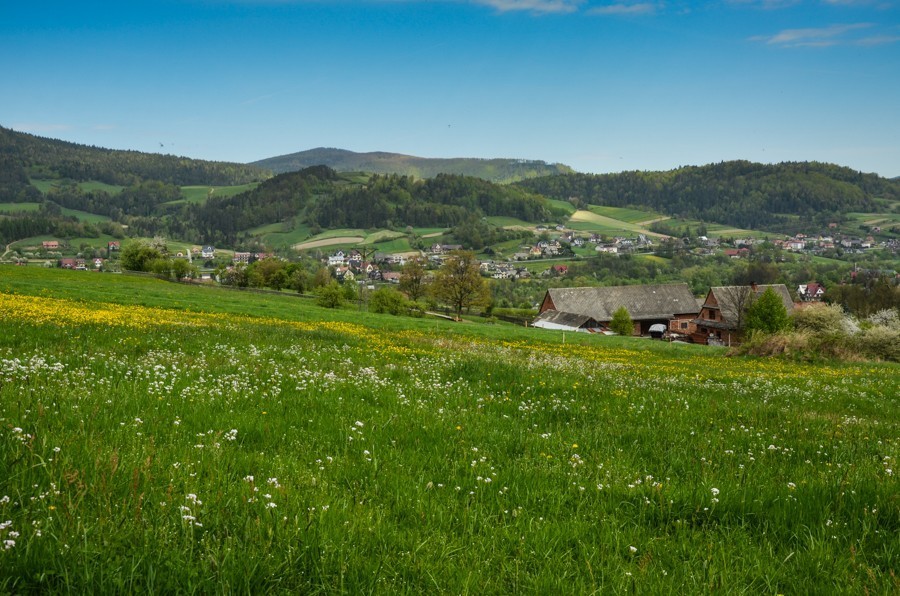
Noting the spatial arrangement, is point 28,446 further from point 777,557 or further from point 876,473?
point 876,473

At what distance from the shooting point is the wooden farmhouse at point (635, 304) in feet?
342

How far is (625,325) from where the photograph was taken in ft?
287

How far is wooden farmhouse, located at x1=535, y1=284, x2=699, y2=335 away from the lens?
104 meters

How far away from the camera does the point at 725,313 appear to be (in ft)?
296

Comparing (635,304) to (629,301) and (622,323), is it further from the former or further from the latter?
(622,323)

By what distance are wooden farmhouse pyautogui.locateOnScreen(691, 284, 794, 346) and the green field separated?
82326 millimetres

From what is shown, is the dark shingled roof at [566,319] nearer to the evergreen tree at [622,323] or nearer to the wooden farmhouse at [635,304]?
the wooden farmhouse at [635,304]

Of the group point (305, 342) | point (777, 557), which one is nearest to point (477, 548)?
point (777, 557)

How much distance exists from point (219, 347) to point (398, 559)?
1129cm

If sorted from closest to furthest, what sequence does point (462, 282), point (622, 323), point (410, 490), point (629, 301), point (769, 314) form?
point (410, 490) → point (769, 314) → point (622, 323) → point (462, 282) → point (629, 301)

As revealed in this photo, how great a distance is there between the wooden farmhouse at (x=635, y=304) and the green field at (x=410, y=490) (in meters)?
95.9

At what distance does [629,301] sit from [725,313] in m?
19.5

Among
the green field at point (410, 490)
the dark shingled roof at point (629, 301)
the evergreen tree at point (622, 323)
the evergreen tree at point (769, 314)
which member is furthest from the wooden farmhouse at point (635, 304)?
the green field at point (410, 490)

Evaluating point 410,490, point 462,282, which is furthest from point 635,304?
point 410,490
